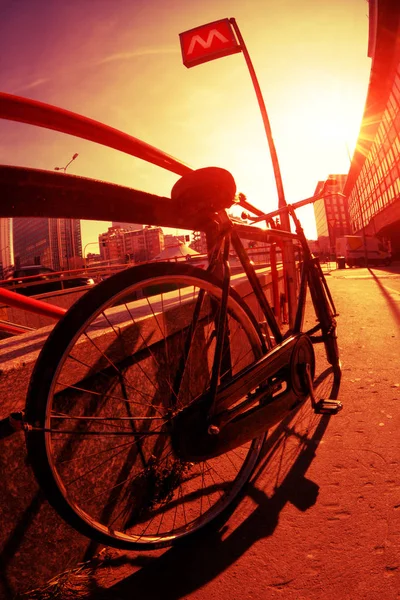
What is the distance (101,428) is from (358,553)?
3.80 ft

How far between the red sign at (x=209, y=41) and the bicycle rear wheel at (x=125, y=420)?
7920 mm

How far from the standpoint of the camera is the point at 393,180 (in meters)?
36.0

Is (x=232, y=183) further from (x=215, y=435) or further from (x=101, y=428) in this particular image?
(x=101, y=428)

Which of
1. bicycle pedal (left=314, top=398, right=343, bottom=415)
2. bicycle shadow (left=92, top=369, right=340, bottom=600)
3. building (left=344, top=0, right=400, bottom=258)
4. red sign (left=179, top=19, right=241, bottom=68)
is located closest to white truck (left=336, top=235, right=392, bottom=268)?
building (left=344, top=0, right=400, bottom=258)

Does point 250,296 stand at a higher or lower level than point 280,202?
lower

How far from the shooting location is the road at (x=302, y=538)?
3.88 feet

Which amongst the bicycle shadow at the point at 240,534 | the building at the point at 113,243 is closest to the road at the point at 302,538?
the bicycle shadow at the point at 240,534

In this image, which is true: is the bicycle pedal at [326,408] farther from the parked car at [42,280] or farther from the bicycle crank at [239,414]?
the parked car at [42,280]

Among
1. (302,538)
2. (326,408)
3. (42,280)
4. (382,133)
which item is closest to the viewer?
(302,538)

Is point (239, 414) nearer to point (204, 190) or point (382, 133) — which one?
point (204, 190)

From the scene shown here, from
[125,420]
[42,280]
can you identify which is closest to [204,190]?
[125,420]

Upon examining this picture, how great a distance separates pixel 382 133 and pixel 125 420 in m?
46.2

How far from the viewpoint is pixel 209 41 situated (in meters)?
7.61

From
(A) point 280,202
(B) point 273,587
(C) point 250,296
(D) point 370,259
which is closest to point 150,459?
(B) point 273,587
